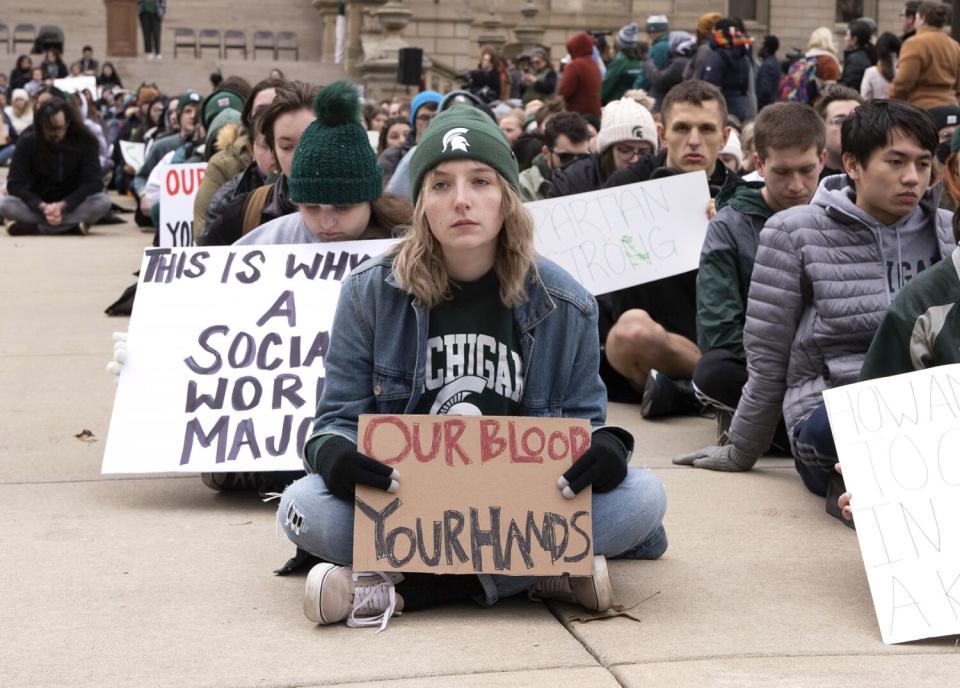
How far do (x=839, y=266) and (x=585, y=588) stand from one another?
1.96 m

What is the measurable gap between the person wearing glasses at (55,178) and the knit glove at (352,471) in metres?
12.7

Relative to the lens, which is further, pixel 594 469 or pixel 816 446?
pixel 816 446

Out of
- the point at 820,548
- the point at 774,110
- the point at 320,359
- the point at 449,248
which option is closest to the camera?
the point at 449,248

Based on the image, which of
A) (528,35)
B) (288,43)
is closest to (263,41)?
(288,43)

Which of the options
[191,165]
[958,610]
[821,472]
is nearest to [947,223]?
[821,472]

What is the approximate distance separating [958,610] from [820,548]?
113 cm

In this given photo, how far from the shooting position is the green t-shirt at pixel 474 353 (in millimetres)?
4406

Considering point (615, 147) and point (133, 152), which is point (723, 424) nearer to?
point (615, 147)

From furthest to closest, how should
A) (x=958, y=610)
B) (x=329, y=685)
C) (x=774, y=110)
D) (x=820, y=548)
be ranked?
(x=774, y=110) < (x=820, y=548) < (x=958, y=610) < (x=329, y=685)

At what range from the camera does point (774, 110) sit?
21.7 feet

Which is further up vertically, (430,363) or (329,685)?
(430,363)

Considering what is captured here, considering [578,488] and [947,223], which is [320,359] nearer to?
[578,488]

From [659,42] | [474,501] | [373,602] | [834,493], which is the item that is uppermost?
[659,42]

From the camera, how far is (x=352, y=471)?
415cm
